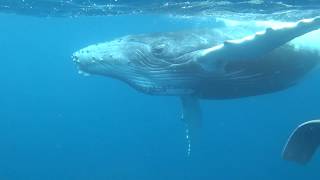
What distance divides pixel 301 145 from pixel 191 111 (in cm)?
347

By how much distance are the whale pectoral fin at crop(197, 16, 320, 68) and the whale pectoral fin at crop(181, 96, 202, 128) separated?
9.05 feet

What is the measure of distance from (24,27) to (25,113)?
174ft

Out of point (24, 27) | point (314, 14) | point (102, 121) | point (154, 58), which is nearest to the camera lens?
point (154, 58)

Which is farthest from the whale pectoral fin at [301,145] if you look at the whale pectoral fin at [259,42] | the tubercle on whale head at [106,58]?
the tubercle on whale head at [106,58]

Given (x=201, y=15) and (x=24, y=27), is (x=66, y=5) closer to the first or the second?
(x=201, y=15)

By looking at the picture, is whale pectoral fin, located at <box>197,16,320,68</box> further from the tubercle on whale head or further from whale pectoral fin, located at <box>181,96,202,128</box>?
whale pectoral fin, located at <box>181,96,202,128</box>

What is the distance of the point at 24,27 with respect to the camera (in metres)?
60.0

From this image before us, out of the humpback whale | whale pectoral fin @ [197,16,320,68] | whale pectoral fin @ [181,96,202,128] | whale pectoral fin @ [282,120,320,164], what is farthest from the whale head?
whale pectoral fin @ [282,120,320,164]

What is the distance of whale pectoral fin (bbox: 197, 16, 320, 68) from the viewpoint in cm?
808

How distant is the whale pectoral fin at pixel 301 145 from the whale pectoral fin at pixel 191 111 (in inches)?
122

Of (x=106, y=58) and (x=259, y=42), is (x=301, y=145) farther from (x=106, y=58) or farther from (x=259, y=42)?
(x=106, y=58)

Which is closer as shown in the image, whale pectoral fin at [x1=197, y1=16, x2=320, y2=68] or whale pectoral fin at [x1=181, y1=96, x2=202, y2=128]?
whale pectoral fin at [x1=197, y1=16, x2=320, y2=68]

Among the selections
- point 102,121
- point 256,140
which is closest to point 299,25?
point 256,140

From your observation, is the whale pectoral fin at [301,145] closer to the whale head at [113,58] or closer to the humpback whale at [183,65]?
the humpback whale at [183,65]
